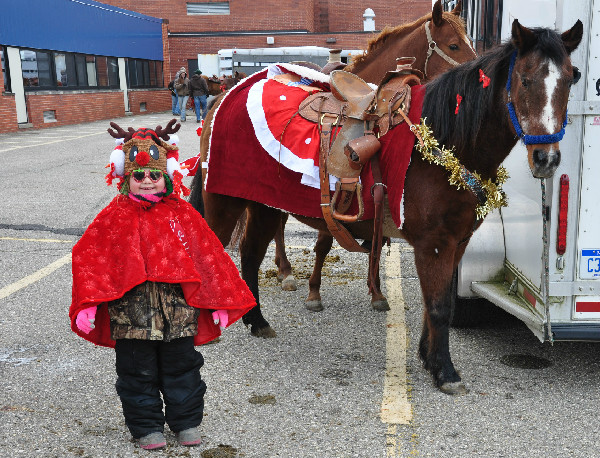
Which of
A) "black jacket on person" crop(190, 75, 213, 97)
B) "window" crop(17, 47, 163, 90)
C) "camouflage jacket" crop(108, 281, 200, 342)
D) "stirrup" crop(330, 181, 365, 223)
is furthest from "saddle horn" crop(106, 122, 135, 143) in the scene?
"black jacket on person" crop(190, 75, 213, 97)

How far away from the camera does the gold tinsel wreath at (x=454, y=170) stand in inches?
141

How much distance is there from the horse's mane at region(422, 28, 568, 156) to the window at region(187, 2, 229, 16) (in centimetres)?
3842

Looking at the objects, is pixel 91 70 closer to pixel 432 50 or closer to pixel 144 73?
pixel 144 73

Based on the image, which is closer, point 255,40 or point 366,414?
point 366,414

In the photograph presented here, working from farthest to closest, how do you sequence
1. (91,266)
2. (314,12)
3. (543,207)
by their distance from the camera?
(314,12)
(543,207)
(91,266)

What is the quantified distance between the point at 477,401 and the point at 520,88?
5.65ft

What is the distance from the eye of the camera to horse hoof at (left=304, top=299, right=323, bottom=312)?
531cm

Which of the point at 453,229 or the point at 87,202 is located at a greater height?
the point at 453,229

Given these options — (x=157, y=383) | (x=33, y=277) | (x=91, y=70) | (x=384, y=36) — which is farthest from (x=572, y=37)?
(x=91, y=70)

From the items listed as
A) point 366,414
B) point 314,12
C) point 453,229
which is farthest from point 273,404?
point 314,12

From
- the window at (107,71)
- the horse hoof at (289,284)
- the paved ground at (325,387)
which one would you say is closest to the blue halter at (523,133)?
the paved ground at (325,387)

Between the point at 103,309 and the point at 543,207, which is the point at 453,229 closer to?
the point at 543,207

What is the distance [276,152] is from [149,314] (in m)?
1.50

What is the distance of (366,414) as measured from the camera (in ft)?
11.9
